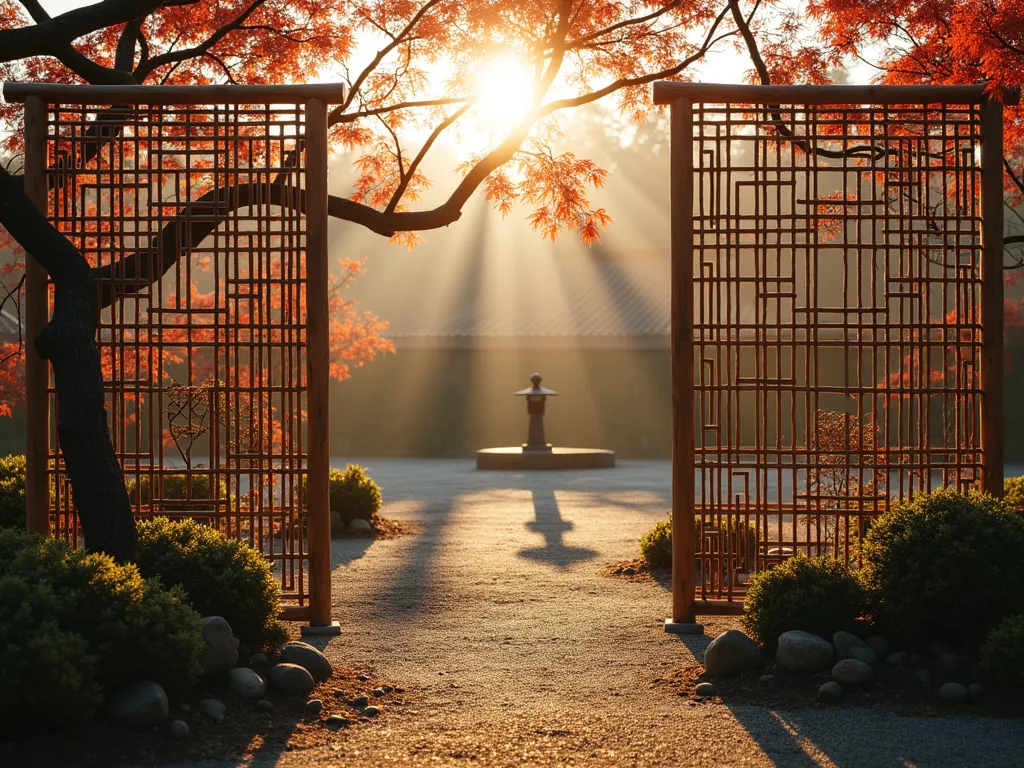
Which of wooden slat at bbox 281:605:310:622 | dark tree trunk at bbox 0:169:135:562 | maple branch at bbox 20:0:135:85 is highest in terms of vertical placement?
maple branch at bbox 20:0:135:85

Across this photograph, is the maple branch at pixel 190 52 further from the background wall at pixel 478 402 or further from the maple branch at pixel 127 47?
the background wall at pixel 478 402

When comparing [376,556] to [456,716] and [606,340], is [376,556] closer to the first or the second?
[456,716]

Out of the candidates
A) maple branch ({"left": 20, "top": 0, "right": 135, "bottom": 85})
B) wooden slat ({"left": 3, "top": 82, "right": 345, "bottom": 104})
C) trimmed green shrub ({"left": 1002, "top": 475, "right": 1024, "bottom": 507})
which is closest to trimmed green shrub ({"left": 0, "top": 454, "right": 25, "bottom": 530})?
maple branch ({"left": 20, "top": 0, "right": 135, "bottom": 85})

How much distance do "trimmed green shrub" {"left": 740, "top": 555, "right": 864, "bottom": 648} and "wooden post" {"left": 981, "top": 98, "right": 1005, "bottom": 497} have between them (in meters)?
1.54

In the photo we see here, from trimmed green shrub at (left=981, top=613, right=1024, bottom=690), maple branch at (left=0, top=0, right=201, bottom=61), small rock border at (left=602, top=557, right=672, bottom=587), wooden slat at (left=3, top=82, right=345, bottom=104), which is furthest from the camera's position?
small rock border at (left=602, top=557, right=672, bottom=587)

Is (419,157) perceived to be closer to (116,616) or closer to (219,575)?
(219,575)

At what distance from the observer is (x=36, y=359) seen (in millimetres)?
6691

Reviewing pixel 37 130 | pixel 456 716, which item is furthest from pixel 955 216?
pixel 37 130

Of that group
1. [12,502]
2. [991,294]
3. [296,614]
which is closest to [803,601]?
[991,294]

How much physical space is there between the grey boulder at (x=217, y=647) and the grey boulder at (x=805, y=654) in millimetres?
2575

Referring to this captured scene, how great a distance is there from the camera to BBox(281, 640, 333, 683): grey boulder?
5.40m

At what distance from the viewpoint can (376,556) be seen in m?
9.84

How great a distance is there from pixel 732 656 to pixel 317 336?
9.63ft

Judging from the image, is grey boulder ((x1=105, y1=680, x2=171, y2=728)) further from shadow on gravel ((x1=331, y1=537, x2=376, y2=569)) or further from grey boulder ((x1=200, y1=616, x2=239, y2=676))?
shadow on gravel ((x1=331, y1=537, x2=376, y2=569))
